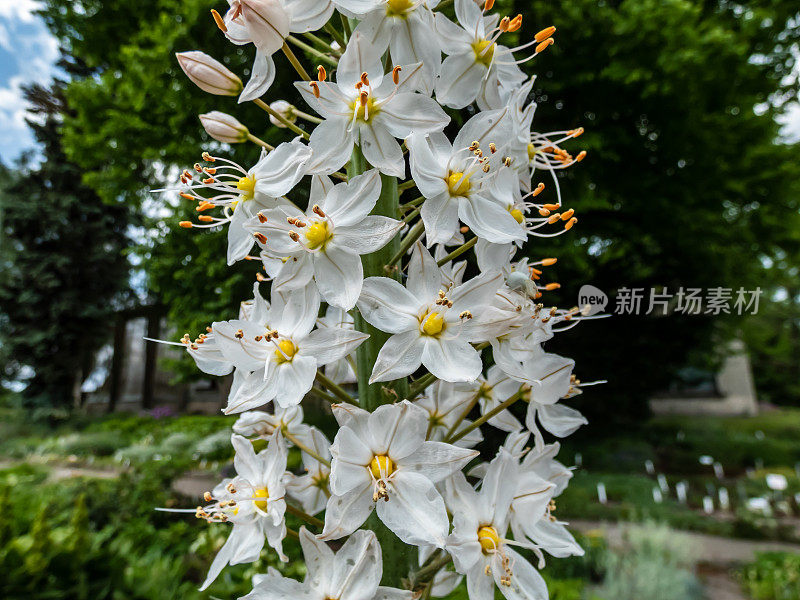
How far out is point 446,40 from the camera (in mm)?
839

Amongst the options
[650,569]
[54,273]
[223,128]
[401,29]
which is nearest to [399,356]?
[401,29]

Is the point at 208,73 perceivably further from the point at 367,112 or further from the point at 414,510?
the point at 414,510

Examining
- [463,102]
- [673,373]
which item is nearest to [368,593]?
[463,102]

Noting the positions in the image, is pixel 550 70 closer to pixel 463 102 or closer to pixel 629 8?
pixel 629 8

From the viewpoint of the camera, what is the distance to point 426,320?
763mm

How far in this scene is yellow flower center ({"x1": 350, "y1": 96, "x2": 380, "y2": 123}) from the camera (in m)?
0.77

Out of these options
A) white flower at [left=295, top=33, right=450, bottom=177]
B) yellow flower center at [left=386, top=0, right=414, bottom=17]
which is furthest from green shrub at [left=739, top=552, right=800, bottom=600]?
yellow flower center at [left=386, top=0, right=414, bottom=17]

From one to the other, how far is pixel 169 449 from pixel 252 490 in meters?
4.21

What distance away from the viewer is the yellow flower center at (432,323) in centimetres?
76

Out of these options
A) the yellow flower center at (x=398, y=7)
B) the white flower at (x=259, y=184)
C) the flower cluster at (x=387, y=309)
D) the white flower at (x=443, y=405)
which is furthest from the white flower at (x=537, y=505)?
the yellow flower center at (x=398, y=7)

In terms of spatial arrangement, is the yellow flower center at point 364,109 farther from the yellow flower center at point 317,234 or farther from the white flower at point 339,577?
the white flower at point 339,577

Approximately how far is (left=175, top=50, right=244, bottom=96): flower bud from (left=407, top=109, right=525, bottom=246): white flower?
1.41 feet

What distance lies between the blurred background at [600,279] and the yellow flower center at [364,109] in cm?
178

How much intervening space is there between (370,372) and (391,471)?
0.19 metres
